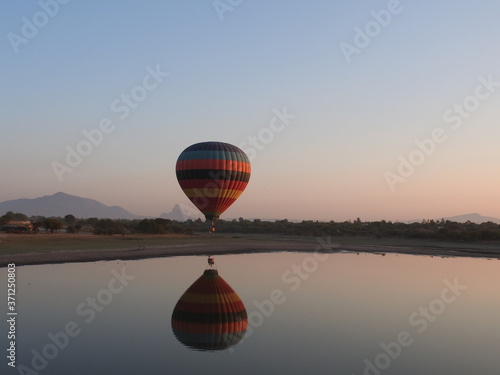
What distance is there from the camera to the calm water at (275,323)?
13016 mm

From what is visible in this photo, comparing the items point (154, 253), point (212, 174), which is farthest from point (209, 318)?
point (154, 253)

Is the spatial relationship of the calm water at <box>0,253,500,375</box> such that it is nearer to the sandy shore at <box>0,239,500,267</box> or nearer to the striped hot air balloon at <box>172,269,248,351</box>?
the striped hot air balloon at <box>172,269,248,351</box>

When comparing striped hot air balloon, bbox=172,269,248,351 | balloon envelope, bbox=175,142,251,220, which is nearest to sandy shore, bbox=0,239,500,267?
balloon envelope, bbox=175,142,251,220

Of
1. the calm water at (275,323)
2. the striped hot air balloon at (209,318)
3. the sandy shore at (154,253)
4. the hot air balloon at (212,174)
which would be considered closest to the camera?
the calm water at (275,323)

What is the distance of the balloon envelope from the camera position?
135 ft

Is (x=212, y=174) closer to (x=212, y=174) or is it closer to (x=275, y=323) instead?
(x=212, y=174)

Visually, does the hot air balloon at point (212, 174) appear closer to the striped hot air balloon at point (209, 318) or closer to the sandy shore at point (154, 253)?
the sandy shore at point (154, 253)

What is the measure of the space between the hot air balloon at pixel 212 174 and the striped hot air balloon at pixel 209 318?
53.2 ft

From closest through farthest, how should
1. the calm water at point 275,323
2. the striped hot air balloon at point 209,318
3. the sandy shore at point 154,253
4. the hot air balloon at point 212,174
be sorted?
the calm water at point 275,323, the striped hot air balloon at point 209,318, the sandy shore at point 154,253, the hot air balloon at point 212,174

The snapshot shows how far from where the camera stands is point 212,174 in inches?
1624

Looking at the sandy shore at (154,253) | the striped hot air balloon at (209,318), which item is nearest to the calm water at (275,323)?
the striped hot air balloon at (209,318)

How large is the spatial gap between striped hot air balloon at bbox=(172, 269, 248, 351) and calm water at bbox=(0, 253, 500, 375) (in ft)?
1.55

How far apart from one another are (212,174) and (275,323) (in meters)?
24.2

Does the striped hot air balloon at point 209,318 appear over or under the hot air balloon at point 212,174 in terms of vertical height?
under
